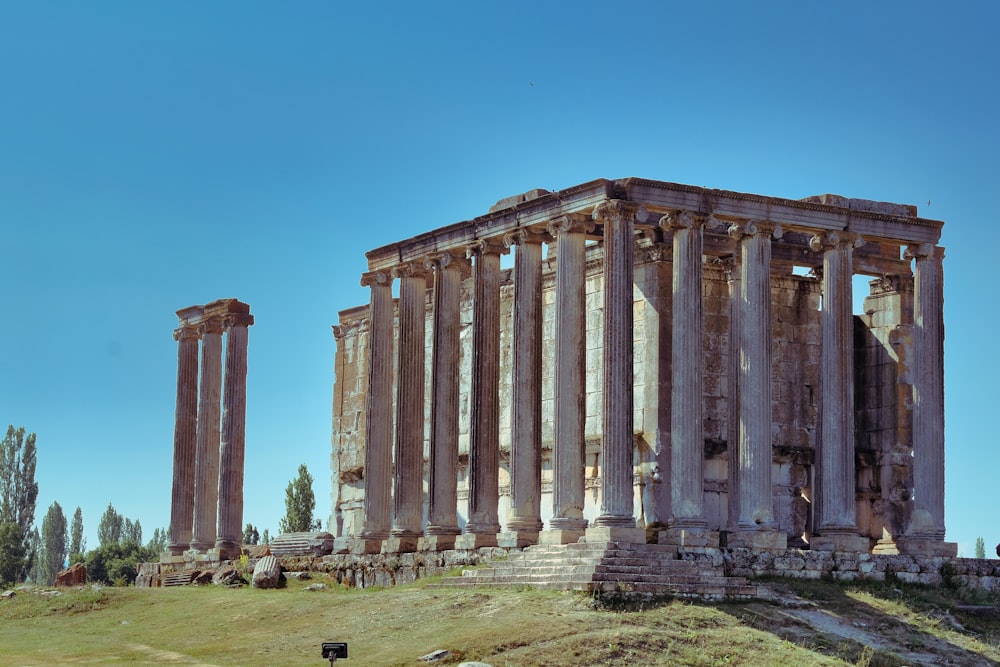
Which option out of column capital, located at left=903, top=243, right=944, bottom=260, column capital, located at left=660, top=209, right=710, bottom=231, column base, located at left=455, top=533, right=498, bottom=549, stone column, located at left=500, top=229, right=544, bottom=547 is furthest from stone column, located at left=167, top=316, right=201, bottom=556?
column capital, located at left=903, top=243, right=944, bottom=260

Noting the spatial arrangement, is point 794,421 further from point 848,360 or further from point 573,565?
point 573,565

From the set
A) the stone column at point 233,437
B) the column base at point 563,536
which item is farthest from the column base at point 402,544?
the stone column at point 233,437

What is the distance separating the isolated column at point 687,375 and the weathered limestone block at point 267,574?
13.0 metres

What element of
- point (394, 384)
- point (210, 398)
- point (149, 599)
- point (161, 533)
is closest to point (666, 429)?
point (394, 384)

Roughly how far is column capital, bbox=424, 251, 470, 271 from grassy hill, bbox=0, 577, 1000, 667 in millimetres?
9436

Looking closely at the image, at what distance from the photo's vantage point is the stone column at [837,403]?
132 feet

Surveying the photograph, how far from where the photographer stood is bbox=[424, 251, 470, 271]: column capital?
44719mm

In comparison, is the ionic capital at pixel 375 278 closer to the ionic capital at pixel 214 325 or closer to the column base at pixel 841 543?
the ionic capital at pixel 214 325

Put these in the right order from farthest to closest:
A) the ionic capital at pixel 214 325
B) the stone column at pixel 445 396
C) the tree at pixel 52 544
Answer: the tree at pixel 52 544 < the ionic capital at pixel 214 325 < the stone column at pixel 445 396

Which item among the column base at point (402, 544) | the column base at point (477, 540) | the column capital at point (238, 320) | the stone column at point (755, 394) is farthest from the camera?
the column capital at point (238, 320)

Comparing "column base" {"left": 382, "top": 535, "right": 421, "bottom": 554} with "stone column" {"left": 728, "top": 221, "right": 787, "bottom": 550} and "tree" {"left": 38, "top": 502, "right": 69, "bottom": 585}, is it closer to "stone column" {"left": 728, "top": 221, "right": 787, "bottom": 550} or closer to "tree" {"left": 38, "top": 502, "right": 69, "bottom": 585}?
"stone column" {"left": 728, "top": 221, "right": 787, "bottom": 550}

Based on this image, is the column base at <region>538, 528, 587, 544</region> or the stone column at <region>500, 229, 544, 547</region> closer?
the column base at <region>538, 528, 587, 544</region>

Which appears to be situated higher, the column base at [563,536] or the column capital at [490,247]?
the column capital at [490,247]

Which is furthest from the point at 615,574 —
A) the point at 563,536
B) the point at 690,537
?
the point at 690,537
